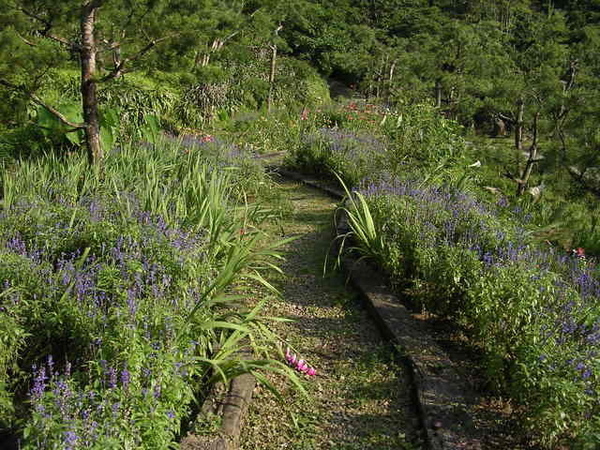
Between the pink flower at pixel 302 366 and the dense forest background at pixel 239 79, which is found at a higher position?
the dense forest background at pixel 239 79

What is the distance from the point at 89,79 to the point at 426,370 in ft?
10.8

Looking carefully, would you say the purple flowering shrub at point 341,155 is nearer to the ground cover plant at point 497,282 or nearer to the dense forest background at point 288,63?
the ground cover plant at point 497,282

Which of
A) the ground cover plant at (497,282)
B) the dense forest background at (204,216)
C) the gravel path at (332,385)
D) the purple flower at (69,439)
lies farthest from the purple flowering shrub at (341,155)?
the purple flower at (69,439)

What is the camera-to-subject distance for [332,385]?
3.00 m

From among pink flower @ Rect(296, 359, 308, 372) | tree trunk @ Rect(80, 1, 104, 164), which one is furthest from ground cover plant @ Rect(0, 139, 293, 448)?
tree trunk @ Rect(80, 1, 104, 164)

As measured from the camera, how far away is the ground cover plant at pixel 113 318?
1963mm

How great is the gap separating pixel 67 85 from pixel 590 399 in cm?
914

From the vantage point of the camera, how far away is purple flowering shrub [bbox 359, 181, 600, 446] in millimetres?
2273

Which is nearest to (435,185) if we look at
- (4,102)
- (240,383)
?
(240,383)

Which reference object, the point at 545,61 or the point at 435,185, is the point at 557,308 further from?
the point at 545,61

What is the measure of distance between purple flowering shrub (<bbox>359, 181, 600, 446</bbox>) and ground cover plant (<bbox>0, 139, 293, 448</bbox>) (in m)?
1.03

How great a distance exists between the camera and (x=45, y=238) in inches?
121

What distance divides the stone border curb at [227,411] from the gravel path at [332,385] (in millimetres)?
97

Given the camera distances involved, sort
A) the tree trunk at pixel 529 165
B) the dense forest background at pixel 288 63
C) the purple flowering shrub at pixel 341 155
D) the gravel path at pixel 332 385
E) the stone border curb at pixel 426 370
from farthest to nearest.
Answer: the tree trunk at pixel 529 165, the purple flowering shrub at pixel 341 155, the dense forest background at pixel 288 63, the gravel path at pixel 332 385, the stone border curb at pixel 426 370
